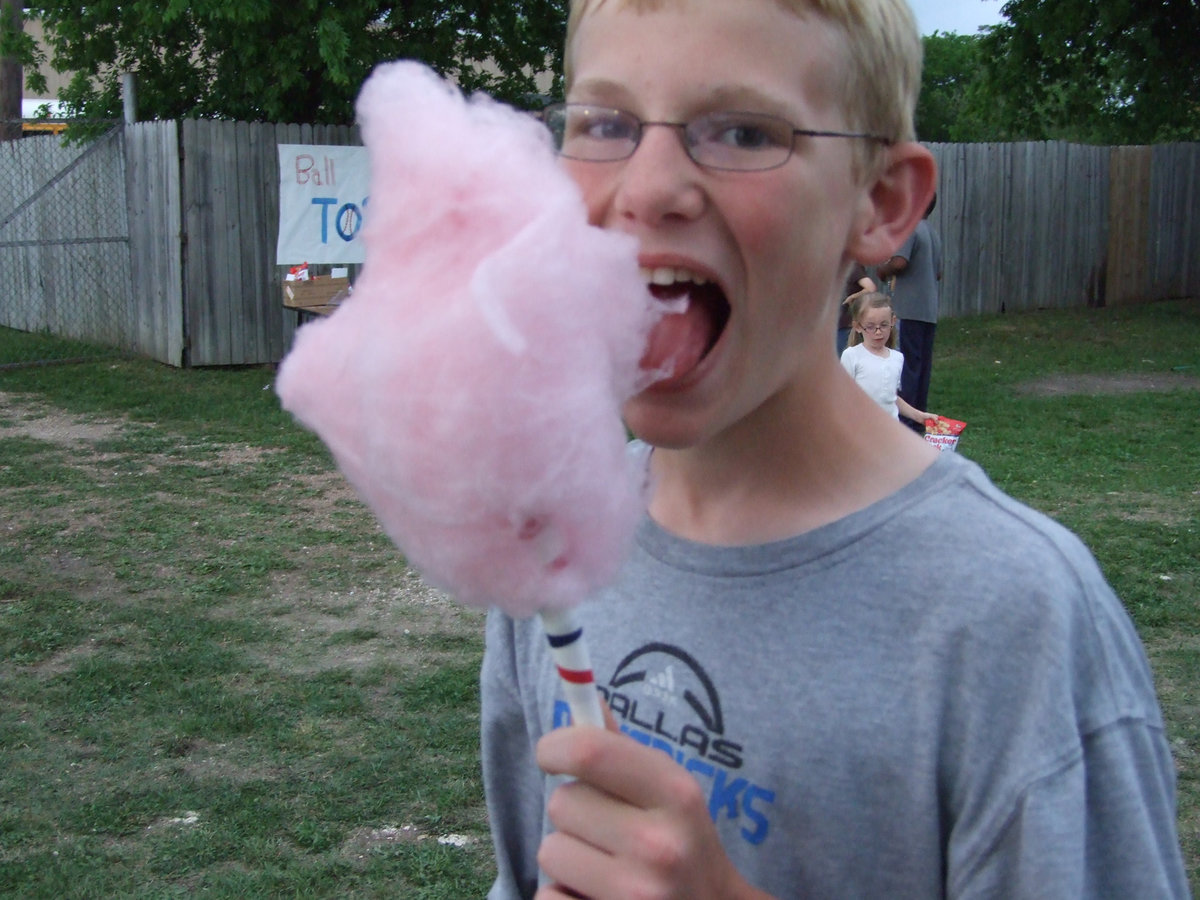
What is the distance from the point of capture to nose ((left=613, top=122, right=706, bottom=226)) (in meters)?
1.33

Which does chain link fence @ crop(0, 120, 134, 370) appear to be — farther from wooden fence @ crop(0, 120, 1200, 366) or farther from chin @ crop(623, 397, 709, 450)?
chin @ crop(623, 397, 709, 450)

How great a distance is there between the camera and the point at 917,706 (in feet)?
4.45

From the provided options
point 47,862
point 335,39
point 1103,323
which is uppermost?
point 335,39

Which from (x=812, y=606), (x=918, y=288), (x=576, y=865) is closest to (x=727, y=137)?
(x=812, y=606)

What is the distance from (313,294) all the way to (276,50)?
2.81 meters

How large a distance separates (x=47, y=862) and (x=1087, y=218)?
1906 cm

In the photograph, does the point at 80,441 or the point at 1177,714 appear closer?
the point at 1177,714

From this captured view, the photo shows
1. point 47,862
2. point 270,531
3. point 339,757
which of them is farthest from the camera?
point 270,531

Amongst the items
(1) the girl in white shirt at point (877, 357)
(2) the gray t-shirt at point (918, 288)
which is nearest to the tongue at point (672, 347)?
(1) the girl in white shirt at point (877, 357)

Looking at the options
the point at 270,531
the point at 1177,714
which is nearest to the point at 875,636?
the point at 1177,714

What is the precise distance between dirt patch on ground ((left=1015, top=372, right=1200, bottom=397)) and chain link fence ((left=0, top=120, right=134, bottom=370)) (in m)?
9.94

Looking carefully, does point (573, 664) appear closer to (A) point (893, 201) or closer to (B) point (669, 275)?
(B) point (669, 275)

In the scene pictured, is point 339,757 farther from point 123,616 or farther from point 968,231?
point 968,231

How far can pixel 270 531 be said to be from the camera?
23.9 ft
